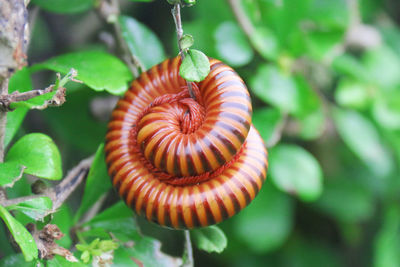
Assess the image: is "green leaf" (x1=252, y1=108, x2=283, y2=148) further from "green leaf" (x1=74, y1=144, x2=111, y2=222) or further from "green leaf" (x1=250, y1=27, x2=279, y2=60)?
"green leaf" (x1=74, y1=144, x2=111, y2=222)

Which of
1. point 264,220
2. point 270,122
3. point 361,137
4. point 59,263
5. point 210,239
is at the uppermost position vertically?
point 59,263

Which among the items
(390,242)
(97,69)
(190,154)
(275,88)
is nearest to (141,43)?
(97,69)

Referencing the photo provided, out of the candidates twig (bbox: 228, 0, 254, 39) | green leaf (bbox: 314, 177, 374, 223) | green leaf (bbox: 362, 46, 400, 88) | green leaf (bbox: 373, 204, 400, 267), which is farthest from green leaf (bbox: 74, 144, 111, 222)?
green leaf (bbox: 373, 204, 400, 267)

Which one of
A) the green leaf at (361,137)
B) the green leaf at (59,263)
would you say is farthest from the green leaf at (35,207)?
the green leaf at (361,137)

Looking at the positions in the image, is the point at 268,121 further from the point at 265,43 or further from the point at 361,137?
the point at 361,137

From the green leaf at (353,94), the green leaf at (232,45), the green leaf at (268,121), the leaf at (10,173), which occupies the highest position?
the leaf at (10,173)

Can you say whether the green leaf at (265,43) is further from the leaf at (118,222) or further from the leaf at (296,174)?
the leaf at (118,222)
